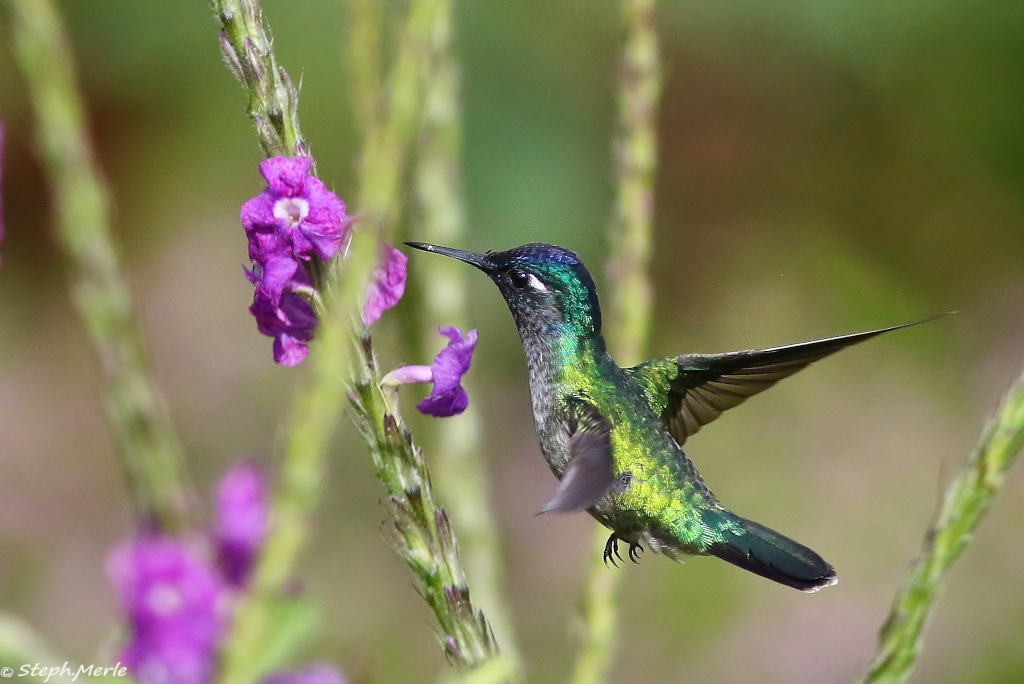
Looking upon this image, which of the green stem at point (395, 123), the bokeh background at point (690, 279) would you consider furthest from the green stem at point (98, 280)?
the bokeh background at point (690, 279)

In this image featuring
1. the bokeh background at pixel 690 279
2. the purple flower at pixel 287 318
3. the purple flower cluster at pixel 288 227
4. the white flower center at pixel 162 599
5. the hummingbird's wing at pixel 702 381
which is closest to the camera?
the white flower center at pixel 162 599

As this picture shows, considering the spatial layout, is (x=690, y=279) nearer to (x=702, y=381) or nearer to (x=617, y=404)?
(x=702, y=381)

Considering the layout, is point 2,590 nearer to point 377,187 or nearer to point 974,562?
point 377,187

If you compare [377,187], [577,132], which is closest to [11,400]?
[577,132]

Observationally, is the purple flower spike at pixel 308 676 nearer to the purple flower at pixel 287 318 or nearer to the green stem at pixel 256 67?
the purple flower at pixel 287 318

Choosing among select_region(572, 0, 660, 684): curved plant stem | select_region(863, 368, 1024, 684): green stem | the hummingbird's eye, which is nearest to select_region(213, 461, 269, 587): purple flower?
select_region(572, 0, 660, 684): curved plant stem

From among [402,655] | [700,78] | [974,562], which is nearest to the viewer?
[402,655]
